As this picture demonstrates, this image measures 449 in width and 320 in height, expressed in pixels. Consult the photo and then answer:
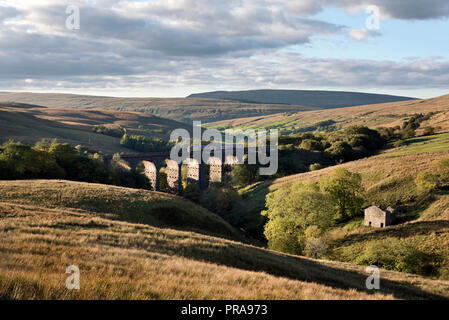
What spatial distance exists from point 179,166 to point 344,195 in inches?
2311

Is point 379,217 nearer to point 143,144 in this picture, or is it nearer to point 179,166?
point 179,166

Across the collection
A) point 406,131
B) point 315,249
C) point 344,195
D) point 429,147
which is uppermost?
point 406,131

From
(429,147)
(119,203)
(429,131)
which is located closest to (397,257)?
(119,203)

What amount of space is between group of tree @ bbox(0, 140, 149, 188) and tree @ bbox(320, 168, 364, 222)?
46170 millimetres

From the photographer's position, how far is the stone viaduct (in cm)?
9981

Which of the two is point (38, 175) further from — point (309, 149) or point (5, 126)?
point (5, 126)

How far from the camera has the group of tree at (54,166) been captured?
Result: 5834cm

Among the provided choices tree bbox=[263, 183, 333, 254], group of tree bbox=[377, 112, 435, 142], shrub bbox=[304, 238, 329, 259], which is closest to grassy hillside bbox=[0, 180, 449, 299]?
shrub bbox=[304, 238, 329, 259]

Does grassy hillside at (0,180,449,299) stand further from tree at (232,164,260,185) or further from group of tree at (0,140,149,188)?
tree at (232,164,260,185)

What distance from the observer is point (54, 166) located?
212 ft

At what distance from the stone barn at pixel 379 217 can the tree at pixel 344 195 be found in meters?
4.82

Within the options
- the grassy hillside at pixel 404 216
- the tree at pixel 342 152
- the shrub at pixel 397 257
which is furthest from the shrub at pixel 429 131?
the shrub at pixel 397 257

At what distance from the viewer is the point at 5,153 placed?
59.4 meters
